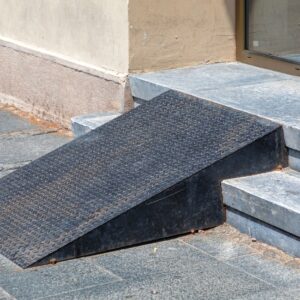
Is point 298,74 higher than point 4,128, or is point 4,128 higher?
point 298,74

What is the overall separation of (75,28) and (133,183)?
7.54ft

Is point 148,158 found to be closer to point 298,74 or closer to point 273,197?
point 273,197

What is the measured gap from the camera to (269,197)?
537 centimetres

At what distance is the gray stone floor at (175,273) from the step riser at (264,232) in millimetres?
36

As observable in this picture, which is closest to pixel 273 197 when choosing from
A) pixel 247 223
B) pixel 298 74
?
pixel 247 223

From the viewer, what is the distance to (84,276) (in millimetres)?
→ 5117

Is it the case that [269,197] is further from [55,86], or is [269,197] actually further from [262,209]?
[55,86]

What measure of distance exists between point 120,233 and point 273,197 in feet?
2.65

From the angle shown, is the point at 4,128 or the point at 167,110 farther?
the point at 4,128

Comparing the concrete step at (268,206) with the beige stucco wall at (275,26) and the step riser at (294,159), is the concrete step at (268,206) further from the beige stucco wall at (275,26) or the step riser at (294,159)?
the beige stucco wall at (275,26)

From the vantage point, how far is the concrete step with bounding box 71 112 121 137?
6.91 metres

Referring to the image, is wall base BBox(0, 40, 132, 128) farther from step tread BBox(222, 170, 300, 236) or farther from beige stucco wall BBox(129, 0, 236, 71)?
step tread BBox(222, 170, 300, 236)

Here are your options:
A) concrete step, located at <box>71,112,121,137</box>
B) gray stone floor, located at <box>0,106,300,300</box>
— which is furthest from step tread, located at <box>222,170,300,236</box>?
concrete step, located at <box>71,112,121,137</box>

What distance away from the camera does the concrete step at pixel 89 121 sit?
691cm
